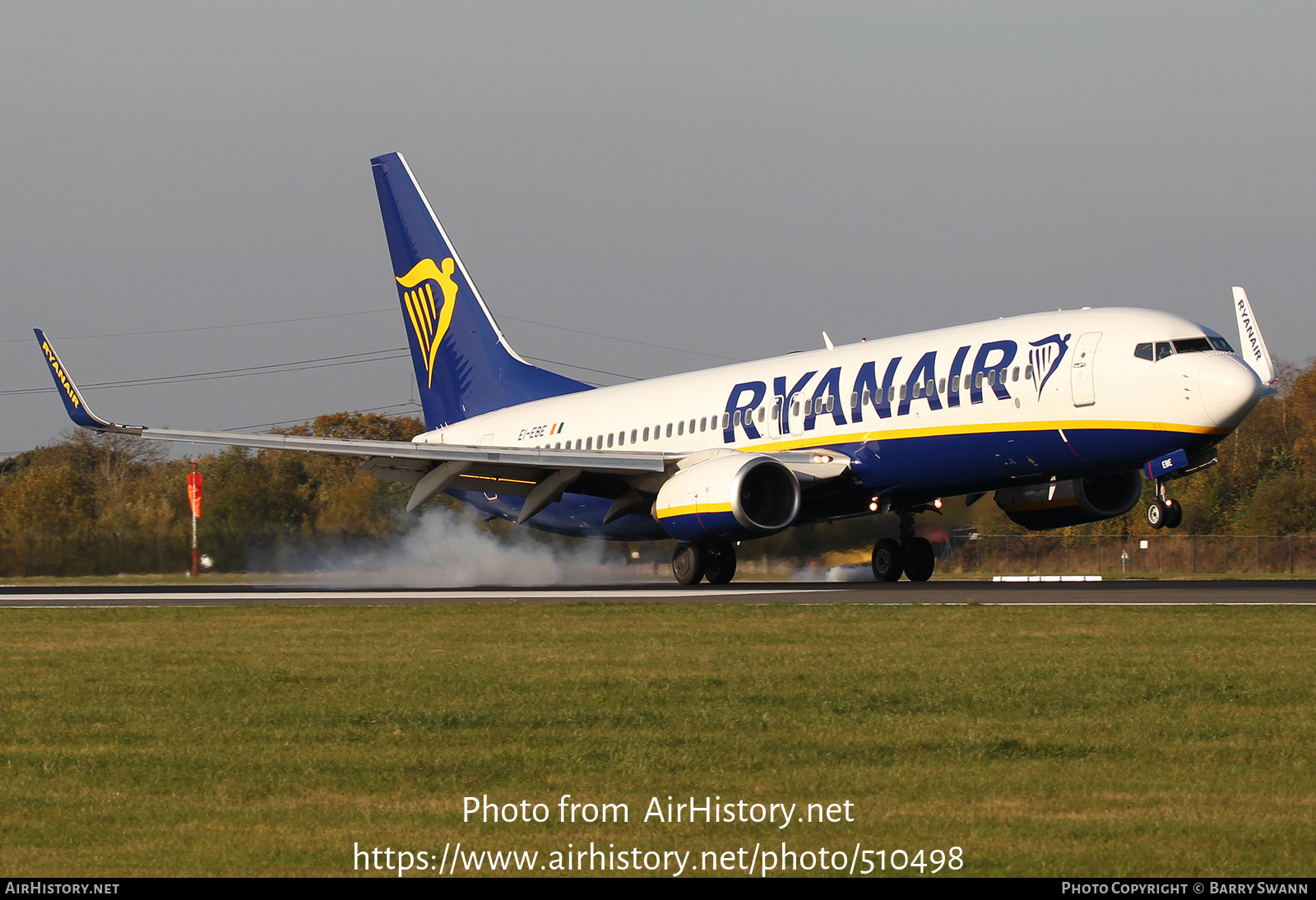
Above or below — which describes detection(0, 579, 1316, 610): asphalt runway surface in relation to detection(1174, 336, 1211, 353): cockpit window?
below

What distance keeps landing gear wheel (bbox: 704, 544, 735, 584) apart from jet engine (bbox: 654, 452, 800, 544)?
4.72 ft

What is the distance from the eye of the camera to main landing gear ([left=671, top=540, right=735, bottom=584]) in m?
28.9

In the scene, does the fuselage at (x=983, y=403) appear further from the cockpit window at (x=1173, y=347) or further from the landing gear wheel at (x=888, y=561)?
the landing gear wheel at (x=888, y=561)

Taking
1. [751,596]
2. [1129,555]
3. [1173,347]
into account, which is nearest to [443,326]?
[751,596]

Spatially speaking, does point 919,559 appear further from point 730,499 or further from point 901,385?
point 730,499

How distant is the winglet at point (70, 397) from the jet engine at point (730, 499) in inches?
449

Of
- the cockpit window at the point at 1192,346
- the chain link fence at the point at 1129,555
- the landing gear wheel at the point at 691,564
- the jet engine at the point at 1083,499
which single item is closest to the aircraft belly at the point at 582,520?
the landing gear wheel at the point at 691,564

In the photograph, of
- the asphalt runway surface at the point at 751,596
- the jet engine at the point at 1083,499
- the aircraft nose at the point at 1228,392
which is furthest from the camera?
the jet engine at the point at 1083,499

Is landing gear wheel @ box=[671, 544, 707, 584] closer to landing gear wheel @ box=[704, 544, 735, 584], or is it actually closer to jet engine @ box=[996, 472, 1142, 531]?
landing gear wheel @ box=[704, 544, 735, 584]

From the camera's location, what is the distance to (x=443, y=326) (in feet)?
127

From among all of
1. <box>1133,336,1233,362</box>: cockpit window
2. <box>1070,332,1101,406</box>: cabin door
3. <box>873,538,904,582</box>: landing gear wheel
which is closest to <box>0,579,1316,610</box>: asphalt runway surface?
<box>873,538,904,582</box>: landing gear wheel

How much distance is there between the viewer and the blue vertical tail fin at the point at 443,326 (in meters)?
37.8

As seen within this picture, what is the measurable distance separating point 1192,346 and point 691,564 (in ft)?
33.0
